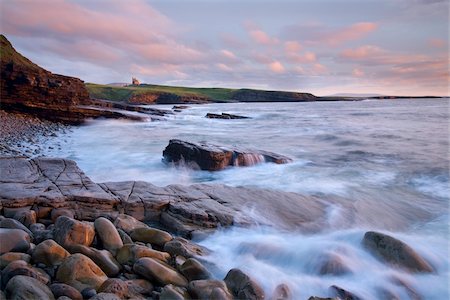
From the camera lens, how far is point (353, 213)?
608 centimetres

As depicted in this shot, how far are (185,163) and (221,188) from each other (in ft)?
9.49

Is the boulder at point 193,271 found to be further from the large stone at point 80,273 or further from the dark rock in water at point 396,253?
the dark rock in water at point 396,253

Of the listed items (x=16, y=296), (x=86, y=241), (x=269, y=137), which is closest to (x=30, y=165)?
(x=86, y=241)

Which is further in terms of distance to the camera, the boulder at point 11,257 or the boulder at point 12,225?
the boulder at point 12,225

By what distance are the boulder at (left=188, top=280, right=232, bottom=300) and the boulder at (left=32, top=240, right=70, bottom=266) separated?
4.09ft

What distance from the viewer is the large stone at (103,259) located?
3.35 meters

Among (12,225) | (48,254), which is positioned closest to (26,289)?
(48,254)

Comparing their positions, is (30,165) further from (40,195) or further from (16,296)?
(16,296)

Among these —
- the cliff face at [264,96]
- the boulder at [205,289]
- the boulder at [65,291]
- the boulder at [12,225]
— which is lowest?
the boulder at [205,289]

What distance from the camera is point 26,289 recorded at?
261cm

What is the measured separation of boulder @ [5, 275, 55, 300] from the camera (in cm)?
258

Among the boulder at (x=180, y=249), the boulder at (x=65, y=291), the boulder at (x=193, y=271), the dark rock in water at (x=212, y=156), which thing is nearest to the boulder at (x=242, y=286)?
the boulder at (x=193, y=271)

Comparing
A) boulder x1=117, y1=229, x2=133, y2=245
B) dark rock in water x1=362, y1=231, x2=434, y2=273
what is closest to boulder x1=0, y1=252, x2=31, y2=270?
boulder x1=117, y1=229, x2=133, y2=245

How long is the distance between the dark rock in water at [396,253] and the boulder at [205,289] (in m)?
2.23
